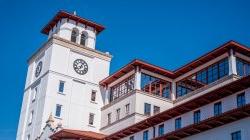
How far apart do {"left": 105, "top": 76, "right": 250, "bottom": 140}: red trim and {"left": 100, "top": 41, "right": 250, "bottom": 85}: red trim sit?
11.6m

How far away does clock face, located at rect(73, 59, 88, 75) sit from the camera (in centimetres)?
7181

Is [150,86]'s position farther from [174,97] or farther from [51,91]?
[51,91]

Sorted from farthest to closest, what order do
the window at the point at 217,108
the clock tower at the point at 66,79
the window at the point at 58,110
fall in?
the clock tower at the point at 66,79
the window at the point at 58,110
the window at the point at 217,108

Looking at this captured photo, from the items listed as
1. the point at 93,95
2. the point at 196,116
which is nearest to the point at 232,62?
the point at 196,116

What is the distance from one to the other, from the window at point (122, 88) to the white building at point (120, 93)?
151 mm

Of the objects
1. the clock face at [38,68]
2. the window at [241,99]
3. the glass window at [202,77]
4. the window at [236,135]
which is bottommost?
the window at [236,135]

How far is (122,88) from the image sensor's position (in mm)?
66125

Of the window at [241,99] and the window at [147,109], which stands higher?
the window at [147,109]

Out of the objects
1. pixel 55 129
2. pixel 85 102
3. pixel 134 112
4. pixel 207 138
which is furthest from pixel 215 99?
pixel 85 102

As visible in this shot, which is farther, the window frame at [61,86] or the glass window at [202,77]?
the window frame at [61,86]

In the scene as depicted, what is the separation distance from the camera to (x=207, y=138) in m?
41.3

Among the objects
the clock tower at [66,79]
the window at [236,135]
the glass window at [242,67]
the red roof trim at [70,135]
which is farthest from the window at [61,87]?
the window at [236,135]

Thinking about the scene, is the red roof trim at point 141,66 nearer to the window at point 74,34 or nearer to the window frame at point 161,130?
the window at point 74,34

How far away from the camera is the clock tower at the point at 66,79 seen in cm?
6775
